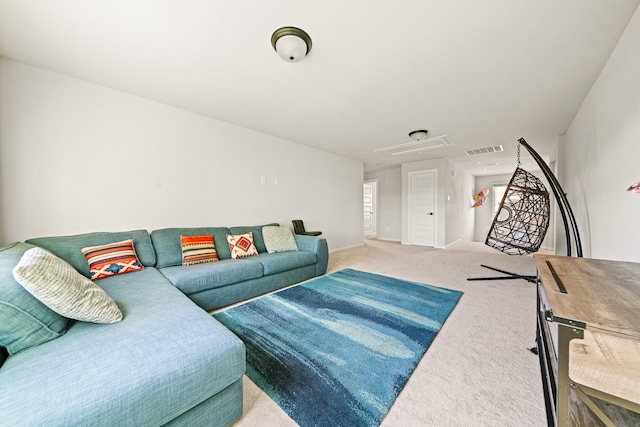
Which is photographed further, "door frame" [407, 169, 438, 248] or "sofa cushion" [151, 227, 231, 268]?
"door frame" [407, 169, 438, 248]

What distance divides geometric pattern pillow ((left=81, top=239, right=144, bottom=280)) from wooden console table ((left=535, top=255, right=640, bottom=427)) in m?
2.99

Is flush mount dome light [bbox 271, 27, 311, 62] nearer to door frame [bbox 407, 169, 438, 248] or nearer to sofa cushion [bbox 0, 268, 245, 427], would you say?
sofa cushion [bbox 0, 268, 245, 427]

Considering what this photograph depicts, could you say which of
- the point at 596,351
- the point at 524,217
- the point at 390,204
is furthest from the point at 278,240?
the point at 390,204

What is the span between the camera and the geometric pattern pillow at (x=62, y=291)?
1.02 metres

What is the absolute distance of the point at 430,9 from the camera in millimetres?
1441

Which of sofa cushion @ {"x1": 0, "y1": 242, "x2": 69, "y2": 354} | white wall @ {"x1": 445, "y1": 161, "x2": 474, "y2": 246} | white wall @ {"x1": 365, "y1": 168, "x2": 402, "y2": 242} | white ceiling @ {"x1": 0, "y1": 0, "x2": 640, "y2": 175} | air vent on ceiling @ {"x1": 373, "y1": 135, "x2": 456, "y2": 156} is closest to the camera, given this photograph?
sofa cushion @ {"x1": 0, "y1": 242, "x2": 69, "y2": 354}

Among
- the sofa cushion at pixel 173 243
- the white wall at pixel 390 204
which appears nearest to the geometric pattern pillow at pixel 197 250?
the sofa cushion at pixel 173 243

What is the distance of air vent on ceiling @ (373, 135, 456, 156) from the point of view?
13.6 ft

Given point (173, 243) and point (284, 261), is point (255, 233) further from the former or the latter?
point (173, 243)

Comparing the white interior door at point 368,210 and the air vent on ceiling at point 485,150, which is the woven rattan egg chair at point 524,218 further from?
the white interior door at point 368,210

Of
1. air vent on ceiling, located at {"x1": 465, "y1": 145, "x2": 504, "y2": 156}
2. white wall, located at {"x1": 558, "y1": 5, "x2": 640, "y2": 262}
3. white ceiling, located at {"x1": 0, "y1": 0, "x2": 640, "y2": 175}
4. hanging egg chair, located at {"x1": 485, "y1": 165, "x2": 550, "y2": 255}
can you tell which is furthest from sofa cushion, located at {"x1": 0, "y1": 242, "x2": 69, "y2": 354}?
air vent on ceiling, located at {"x1": 465, "y1": 145, "x2": 504, "y2": 156}

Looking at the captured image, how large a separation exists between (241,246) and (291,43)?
91.7 inches

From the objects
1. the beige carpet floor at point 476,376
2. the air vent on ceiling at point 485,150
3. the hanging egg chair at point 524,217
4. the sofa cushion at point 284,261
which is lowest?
the beige carpet floor at point 476,376

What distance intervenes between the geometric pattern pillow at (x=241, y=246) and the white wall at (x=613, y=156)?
3434 millimetres
